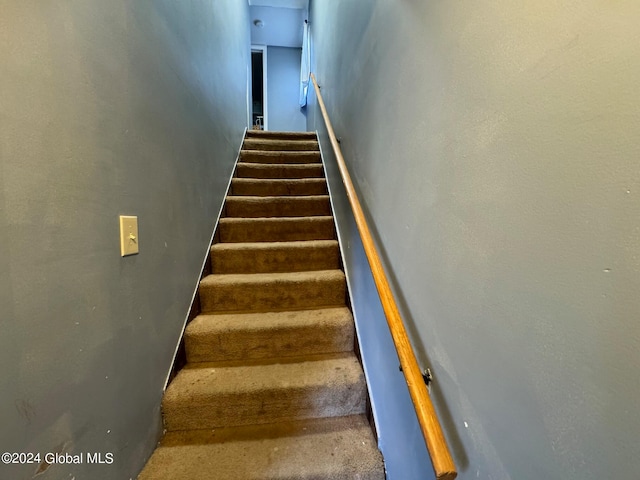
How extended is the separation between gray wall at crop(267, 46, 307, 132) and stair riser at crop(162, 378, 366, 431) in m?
5.05

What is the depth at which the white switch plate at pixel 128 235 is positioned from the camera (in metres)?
0.89

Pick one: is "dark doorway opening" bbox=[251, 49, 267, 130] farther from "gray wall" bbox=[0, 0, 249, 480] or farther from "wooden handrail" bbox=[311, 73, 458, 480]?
"wooden handrail" bbox=[311, 73, 458, 480]

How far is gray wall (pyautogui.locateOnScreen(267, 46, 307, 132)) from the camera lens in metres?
5.41

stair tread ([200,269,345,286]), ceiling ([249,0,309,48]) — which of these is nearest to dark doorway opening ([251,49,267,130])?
ceiling ([249,0,309,48])

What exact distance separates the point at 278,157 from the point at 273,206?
0.89 meters

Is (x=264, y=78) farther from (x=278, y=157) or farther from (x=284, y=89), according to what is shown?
(x=278, y=157)

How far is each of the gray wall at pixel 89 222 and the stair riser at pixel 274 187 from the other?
1.07 m

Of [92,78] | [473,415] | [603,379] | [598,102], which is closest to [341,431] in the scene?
[473,415]

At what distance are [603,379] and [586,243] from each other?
173mm

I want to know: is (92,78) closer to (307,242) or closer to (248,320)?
(248,320)

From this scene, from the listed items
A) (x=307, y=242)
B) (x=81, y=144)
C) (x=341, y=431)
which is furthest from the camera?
(x=307, y=242)

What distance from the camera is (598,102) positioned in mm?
367

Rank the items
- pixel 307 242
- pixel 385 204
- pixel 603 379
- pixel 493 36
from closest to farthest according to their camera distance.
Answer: pixel 603 379 → pixel 493 36 → pixel 385 204 → pixel 307 242

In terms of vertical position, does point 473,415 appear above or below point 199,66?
below
